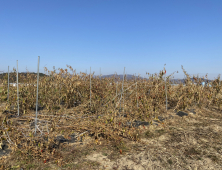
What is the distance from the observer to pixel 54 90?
225 inches

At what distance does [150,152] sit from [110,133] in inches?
36.3

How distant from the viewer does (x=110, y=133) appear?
3.54m

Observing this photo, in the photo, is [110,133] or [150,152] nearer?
[150,152]

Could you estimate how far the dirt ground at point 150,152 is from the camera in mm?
2660

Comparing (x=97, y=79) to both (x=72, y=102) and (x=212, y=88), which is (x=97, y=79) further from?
(x=212, y=88)

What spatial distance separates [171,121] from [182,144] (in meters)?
1.67

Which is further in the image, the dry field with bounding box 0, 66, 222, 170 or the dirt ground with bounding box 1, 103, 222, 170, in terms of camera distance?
the dry field with bounding box 0, 66, 222, 170

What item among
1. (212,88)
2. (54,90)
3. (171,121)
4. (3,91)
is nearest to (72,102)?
(54,90)

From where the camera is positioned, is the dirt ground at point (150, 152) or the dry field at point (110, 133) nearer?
the dirt ground at point (150, 152)

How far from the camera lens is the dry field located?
2766 mm

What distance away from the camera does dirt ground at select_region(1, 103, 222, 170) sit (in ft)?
8.73

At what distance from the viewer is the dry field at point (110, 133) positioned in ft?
9.07

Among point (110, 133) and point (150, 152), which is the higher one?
point (110, 133)

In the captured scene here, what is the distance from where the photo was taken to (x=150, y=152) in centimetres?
309
